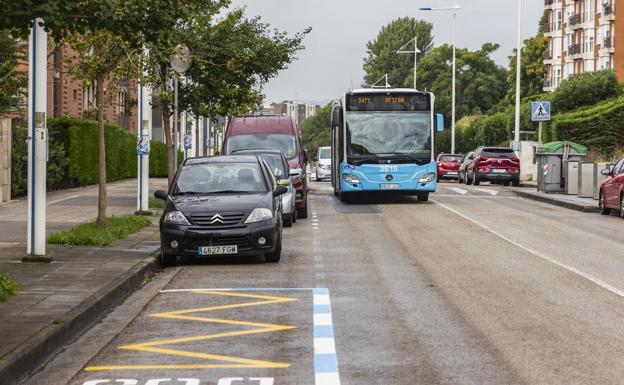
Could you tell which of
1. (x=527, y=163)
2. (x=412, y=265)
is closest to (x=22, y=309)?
(x=412, y=265)

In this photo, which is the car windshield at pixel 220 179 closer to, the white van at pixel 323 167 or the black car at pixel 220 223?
the black car at pixel 220 223

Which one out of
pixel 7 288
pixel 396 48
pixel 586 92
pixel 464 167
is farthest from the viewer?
pixel 396 48

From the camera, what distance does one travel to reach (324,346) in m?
9.27

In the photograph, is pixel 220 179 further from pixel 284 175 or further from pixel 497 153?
pixel 497 153

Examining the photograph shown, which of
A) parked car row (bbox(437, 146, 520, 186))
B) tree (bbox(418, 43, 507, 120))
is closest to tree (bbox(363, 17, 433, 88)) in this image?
tree (bbox(418, 43, 507, 120))

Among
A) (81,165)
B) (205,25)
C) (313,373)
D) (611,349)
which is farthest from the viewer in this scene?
(81,165)

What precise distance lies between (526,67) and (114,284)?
340 ft

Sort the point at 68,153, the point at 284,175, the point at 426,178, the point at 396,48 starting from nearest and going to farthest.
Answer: the point at 284,175, the point at 426,178, the point at 68,153, the point at 396,48

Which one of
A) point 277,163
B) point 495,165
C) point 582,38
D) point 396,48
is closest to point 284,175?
point 277,163

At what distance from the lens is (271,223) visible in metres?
16.3

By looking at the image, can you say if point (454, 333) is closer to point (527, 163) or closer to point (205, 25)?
point (205, 25)

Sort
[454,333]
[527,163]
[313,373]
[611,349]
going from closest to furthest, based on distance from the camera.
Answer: [313,373]
[611,349]
[454,333]
[527,163]

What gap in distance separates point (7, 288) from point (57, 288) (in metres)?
0.78

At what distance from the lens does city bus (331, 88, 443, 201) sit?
31984 mm
